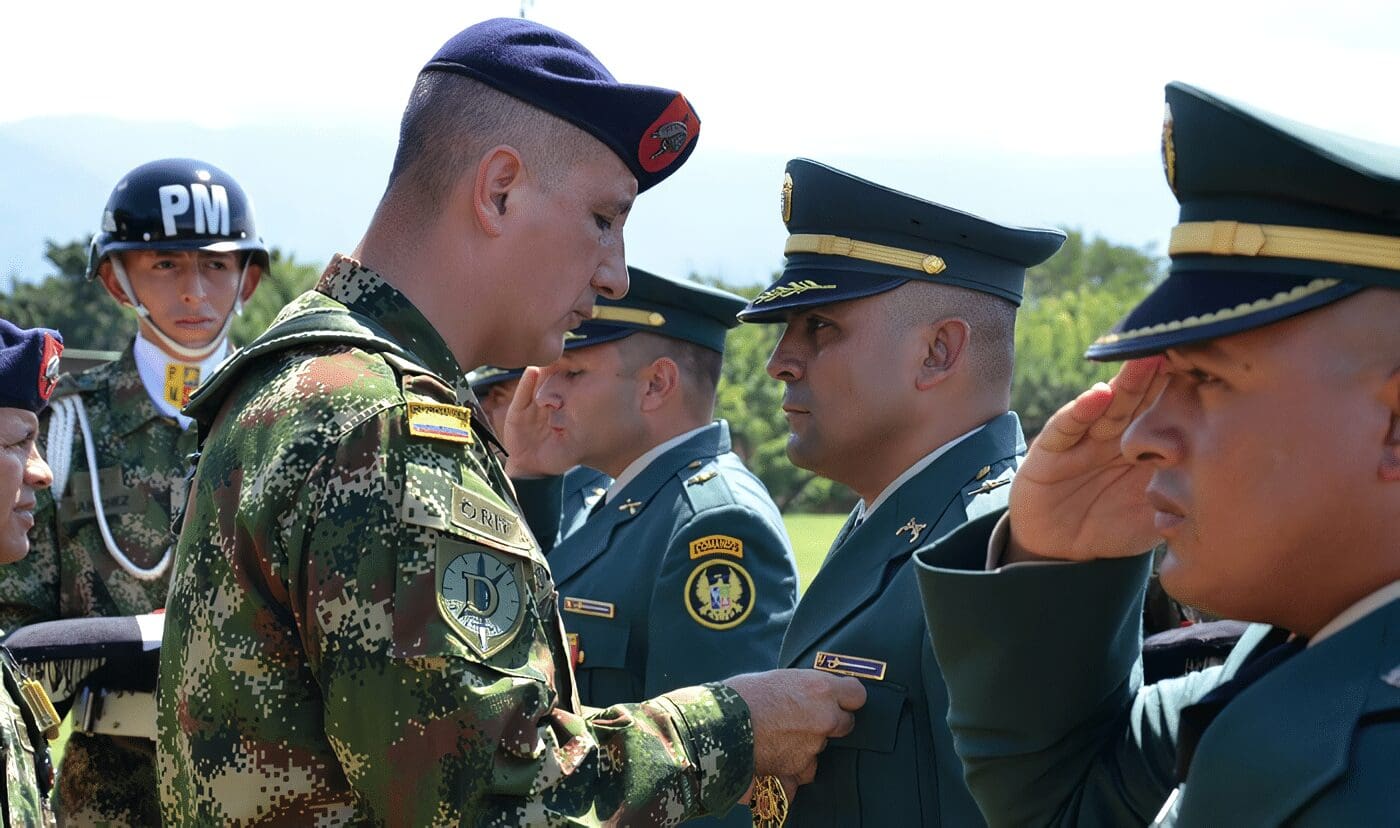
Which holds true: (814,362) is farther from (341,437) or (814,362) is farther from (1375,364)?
(1375,364)

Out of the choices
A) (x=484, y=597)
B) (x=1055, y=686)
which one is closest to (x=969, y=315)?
(x=1055, y=686)

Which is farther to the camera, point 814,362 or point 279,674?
point 814,362

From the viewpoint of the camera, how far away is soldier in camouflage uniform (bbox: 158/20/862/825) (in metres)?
2.33

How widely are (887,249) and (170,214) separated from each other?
3188 mm

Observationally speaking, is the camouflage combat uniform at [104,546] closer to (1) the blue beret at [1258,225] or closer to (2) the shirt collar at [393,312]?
(2) the shirt collar at [393,312]

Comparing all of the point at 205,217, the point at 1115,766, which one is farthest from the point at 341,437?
the point at 205,217

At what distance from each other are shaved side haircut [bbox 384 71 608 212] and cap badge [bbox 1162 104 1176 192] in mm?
1360

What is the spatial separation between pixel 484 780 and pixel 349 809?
0.27 m

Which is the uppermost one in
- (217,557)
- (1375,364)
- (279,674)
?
(1375,364)

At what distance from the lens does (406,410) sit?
2439mm

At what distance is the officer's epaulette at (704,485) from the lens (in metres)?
4.79

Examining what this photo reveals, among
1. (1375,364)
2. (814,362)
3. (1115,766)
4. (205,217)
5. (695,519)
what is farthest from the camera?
(205,217)

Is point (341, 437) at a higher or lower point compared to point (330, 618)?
higher

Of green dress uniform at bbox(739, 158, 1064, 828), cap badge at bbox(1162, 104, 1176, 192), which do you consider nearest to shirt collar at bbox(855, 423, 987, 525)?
green dress uniform at bbox(739, 158, 1064, 828)
